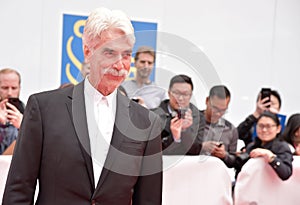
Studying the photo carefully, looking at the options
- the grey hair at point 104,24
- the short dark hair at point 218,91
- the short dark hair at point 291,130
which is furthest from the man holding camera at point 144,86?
the short dark hair at point 291,130

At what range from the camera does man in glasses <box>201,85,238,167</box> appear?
3129mm

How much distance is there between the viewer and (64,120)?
1.44 metres

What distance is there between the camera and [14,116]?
2.99 metres

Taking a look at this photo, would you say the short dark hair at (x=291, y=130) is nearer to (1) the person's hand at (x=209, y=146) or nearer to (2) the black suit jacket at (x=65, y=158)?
(1) the person's hand at (x=209, y=146)

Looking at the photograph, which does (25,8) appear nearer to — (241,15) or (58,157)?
(241,15)

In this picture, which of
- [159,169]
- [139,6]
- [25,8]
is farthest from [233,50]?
Answer: [159,169]

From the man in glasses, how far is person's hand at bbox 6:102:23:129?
3.49 ft

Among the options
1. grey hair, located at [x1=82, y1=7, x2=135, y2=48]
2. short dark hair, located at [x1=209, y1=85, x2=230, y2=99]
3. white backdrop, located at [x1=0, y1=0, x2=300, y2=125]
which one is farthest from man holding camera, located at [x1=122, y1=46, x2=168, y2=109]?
white backdrop, located at [x1=0, y1=0, x2=300, y2=125]

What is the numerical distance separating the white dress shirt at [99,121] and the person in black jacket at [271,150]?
5.31 ft

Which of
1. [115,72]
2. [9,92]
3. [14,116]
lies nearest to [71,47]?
[9,92]

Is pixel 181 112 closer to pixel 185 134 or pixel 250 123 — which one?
pixel 185 134

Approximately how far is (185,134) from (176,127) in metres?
0.21

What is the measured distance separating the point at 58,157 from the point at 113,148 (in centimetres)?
15

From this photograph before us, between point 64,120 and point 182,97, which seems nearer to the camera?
point 64,120
